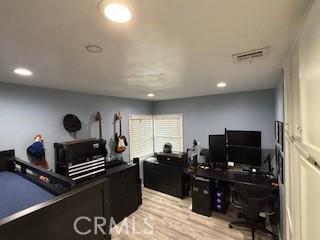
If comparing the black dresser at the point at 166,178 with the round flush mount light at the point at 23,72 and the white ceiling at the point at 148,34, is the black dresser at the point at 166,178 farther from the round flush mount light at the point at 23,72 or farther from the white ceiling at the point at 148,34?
the round flush mount light at the point at 23,72

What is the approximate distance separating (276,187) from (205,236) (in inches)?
52.1

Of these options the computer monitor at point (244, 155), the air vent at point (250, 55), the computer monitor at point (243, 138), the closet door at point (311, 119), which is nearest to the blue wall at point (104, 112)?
the computer monitor at point (243, 138)

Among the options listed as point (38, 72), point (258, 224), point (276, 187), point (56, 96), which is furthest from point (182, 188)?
point (38, 72)

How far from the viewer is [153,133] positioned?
16.5 ft

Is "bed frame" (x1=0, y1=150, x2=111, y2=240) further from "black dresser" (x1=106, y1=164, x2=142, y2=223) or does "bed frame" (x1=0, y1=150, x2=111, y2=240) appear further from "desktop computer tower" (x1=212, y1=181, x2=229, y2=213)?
"desktop computer tower" (x1=212, y1=181, x2=229, y2=213)

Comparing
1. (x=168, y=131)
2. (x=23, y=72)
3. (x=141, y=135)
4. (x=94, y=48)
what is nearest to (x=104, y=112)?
(x=141, y=135)

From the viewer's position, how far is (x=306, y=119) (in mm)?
819

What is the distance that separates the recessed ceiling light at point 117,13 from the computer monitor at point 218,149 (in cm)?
298

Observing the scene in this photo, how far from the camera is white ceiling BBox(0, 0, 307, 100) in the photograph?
773 mm

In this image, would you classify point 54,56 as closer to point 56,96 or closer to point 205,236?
point 56,96

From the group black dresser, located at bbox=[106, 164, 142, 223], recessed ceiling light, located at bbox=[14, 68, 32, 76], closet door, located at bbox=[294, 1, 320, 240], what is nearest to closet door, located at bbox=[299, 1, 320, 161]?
closet door, located at bbox=[294, 1, 320, 240]

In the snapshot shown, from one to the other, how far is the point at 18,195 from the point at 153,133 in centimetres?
385

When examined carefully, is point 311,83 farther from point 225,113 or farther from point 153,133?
point 153,133

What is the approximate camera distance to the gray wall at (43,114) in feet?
7.45
